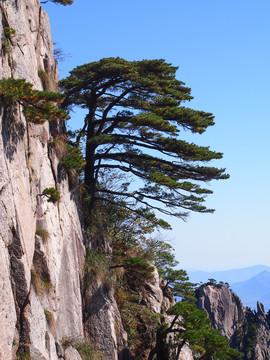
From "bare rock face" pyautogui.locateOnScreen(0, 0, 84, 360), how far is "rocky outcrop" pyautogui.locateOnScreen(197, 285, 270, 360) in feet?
213

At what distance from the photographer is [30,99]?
34.9 feet

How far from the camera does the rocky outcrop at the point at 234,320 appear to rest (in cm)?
7400

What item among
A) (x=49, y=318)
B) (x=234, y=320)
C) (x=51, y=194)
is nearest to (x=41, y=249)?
(x=51, y=194)

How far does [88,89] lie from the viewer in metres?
19.1

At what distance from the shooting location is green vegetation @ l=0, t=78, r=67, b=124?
9953mm

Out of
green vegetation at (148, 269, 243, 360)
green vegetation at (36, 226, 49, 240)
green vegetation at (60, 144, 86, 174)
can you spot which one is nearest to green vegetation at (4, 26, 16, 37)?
green vegetation at (60, 144, 86, 174)

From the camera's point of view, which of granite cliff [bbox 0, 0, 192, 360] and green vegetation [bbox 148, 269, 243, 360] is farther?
green vegetation [bbox 148, 269, 243, 360]

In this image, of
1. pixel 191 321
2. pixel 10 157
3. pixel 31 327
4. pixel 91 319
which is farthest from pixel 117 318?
pixel 10 157

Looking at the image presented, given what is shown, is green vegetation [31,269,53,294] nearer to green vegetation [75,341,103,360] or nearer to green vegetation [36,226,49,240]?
green vegetation [36,226,49,240]

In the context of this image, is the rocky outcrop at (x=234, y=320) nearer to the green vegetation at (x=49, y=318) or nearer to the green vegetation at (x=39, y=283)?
the green vegetation at (x=49, y=318)

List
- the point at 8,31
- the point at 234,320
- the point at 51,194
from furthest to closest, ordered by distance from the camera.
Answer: the point at 234,320
the point at 51,194
the point at 8,31

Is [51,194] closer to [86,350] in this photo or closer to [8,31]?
[8,31]

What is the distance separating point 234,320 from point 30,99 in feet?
254

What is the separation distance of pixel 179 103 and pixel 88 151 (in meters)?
4.26
